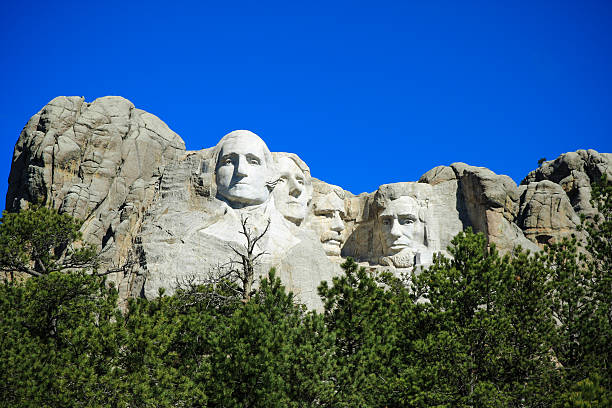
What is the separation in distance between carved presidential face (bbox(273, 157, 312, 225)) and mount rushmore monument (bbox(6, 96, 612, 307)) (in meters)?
0.05

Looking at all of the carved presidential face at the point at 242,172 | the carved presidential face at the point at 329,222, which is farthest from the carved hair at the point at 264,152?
the carved presidential face at the point at 329,222

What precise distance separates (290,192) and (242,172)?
4127 mm

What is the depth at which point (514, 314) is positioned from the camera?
1703 cm

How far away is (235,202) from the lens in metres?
23.0

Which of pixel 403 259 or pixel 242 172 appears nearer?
pixel 242 172

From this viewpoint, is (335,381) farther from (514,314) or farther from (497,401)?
(514,314)

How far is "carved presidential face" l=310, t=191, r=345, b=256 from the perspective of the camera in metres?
27.7

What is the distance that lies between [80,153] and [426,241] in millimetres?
12530

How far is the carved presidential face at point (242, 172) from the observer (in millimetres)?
22812

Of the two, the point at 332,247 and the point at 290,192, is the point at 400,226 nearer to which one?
the point at 332,247

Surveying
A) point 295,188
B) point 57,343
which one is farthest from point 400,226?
point 57,343

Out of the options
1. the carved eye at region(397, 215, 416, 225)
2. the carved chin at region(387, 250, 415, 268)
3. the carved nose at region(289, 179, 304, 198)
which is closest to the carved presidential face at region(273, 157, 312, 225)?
the carved nose at region(289, 179, 304, 198)

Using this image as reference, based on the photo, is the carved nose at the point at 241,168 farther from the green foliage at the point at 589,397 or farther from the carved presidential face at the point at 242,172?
the green foliage at the point at 589,397

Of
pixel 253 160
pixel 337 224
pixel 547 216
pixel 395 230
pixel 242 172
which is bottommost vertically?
pixel 395 230
